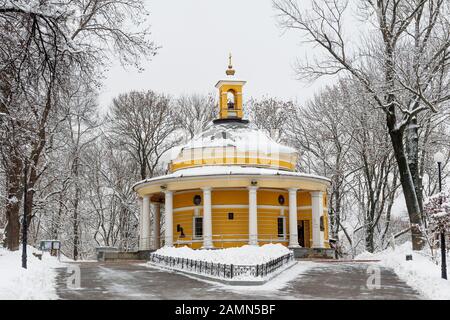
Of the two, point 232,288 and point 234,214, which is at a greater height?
point 234,214

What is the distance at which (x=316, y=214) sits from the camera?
125ft

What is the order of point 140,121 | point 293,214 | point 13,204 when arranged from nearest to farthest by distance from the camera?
point 13,204
point 293,214
point 140,121

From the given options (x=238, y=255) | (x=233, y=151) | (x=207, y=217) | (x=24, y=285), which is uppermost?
(x=233, y=151)

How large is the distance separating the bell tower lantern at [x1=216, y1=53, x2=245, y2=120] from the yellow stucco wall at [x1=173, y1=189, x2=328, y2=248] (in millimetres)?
8477

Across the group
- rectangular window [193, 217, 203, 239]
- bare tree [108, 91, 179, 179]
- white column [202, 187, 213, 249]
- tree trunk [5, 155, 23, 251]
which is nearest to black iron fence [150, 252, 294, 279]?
tree trunk [5, 155, 23, 251]

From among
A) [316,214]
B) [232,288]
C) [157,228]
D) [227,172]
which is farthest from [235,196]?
[232,288]

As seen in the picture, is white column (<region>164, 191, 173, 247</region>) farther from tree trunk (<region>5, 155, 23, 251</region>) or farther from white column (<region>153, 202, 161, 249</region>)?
tree trunk (<region>5, 155, 23, 251</region>)

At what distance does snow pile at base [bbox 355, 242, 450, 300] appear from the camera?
15.6 metres

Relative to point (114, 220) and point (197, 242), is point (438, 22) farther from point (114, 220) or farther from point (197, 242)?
point (114, 220)

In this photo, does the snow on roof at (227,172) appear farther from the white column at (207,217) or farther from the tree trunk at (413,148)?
the tree trunk at (413,148)

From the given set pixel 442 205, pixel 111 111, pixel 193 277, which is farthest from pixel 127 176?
pixel 442 205

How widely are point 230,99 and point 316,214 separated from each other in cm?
1208

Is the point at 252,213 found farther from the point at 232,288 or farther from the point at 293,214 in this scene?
the point at 232,288

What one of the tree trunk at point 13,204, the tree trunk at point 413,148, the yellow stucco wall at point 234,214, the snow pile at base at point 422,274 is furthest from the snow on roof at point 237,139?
the tree trunk at point 13,204
